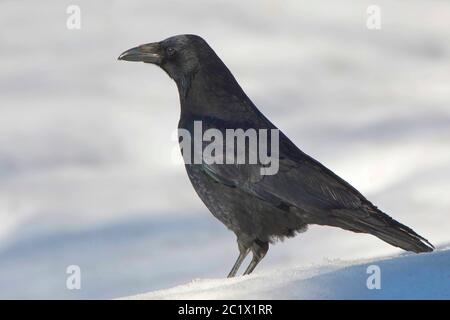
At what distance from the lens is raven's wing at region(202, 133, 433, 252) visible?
298 inches

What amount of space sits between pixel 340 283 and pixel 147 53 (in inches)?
157

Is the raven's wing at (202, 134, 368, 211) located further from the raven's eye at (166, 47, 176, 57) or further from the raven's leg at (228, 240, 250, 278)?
the raven's eye at (166, 47, 176, 57)

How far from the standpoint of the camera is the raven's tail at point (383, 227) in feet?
24.3

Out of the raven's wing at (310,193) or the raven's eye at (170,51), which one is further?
the raven's eye at (170,51)

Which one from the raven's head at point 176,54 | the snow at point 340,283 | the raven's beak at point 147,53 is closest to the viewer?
the snow at point 340,283

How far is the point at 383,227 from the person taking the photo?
750cm

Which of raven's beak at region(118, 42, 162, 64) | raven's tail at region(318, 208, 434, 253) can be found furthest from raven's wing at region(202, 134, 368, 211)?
raven's beak at region(118, 42, 162, 64)

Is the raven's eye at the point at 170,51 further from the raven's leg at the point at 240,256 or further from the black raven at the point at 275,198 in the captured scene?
the raven's leg at the point at 240,256

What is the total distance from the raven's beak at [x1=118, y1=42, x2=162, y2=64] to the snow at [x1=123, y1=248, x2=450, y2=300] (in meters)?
3.05

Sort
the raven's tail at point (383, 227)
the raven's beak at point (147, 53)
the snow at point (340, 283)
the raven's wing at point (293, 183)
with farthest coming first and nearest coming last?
the raven's beak at point (147, 53), the raven's wing at point (293, 183), the raven's tail at point (383, 227), the snow at point (340, 283)

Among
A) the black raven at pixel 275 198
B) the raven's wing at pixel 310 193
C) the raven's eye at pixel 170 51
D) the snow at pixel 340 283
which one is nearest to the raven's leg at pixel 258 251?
the black raven at pixel 275 198

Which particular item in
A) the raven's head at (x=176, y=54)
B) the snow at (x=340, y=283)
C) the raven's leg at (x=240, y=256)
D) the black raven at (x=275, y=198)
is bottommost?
the snow at (x=340, y=283)
